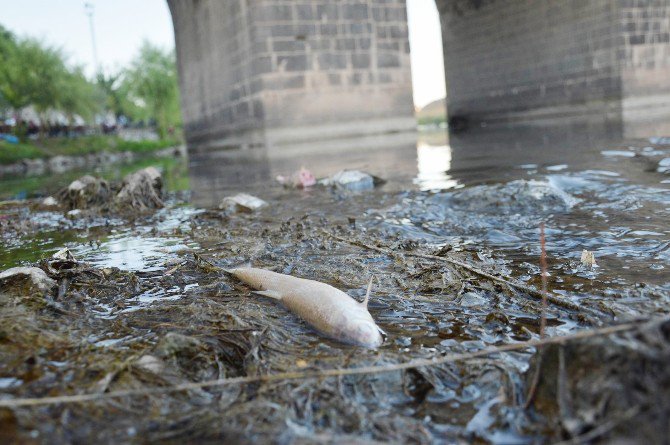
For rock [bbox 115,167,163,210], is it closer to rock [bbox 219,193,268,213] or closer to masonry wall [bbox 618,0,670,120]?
rock [bbox 219,193,268,213]

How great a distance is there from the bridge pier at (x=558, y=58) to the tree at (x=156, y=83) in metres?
39.5

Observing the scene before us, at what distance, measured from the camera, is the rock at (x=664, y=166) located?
18.4 feet

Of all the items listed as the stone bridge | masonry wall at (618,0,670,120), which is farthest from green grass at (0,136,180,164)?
A: masonry wall at (618,0,670,120)

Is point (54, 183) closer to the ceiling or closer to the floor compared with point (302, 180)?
closer to the ceiling

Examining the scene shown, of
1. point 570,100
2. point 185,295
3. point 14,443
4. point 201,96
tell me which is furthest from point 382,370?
point 570,100

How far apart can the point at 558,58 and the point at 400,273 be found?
19.6 m

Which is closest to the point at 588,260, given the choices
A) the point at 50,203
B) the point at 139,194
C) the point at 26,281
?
the point at 26,281

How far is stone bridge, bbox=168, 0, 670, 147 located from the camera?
13.1 meters

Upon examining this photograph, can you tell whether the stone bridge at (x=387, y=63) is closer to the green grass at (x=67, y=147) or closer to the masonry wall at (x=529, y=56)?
the masonry wall at (x=529, y=56)

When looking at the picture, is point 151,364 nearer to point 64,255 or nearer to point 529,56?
point 64,255

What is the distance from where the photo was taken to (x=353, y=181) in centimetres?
674

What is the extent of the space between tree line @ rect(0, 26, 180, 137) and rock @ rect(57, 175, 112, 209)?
3880 centimetres

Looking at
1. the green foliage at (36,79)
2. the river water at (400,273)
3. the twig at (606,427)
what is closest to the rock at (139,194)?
the river water at (400,273)

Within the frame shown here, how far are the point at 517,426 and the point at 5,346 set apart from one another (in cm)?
184
